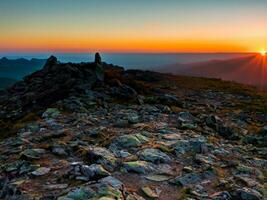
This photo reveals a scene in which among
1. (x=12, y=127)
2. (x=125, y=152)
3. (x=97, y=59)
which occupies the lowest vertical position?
(x=12, y=127)

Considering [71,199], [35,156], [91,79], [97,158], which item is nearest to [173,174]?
[97,158]

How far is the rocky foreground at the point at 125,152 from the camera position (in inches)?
628

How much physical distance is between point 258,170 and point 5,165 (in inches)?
496

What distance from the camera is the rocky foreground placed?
15961mm

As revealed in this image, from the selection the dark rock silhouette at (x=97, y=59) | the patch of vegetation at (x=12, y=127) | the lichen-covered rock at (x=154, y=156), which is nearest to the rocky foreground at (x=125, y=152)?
the lichen-covered rock at (x=154, y=156)

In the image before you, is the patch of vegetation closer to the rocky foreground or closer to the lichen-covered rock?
the rocky foreground

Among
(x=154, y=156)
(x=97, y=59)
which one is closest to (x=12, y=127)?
(x=154, y=156)

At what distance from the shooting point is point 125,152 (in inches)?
797

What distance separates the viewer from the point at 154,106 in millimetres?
37219

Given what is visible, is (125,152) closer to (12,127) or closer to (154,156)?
(154,156)

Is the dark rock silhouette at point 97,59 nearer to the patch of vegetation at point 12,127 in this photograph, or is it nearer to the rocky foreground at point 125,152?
the rocky foreground at point 125,152

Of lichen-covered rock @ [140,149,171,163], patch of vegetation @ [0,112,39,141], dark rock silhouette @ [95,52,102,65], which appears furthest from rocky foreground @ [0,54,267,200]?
dark rock silhouette @ [95,52,102,65]

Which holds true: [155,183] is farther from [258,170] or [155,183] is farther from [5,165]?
[5,165]

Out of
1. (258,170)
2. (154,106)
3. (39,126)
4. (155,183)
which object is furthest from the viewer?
(154,106)
